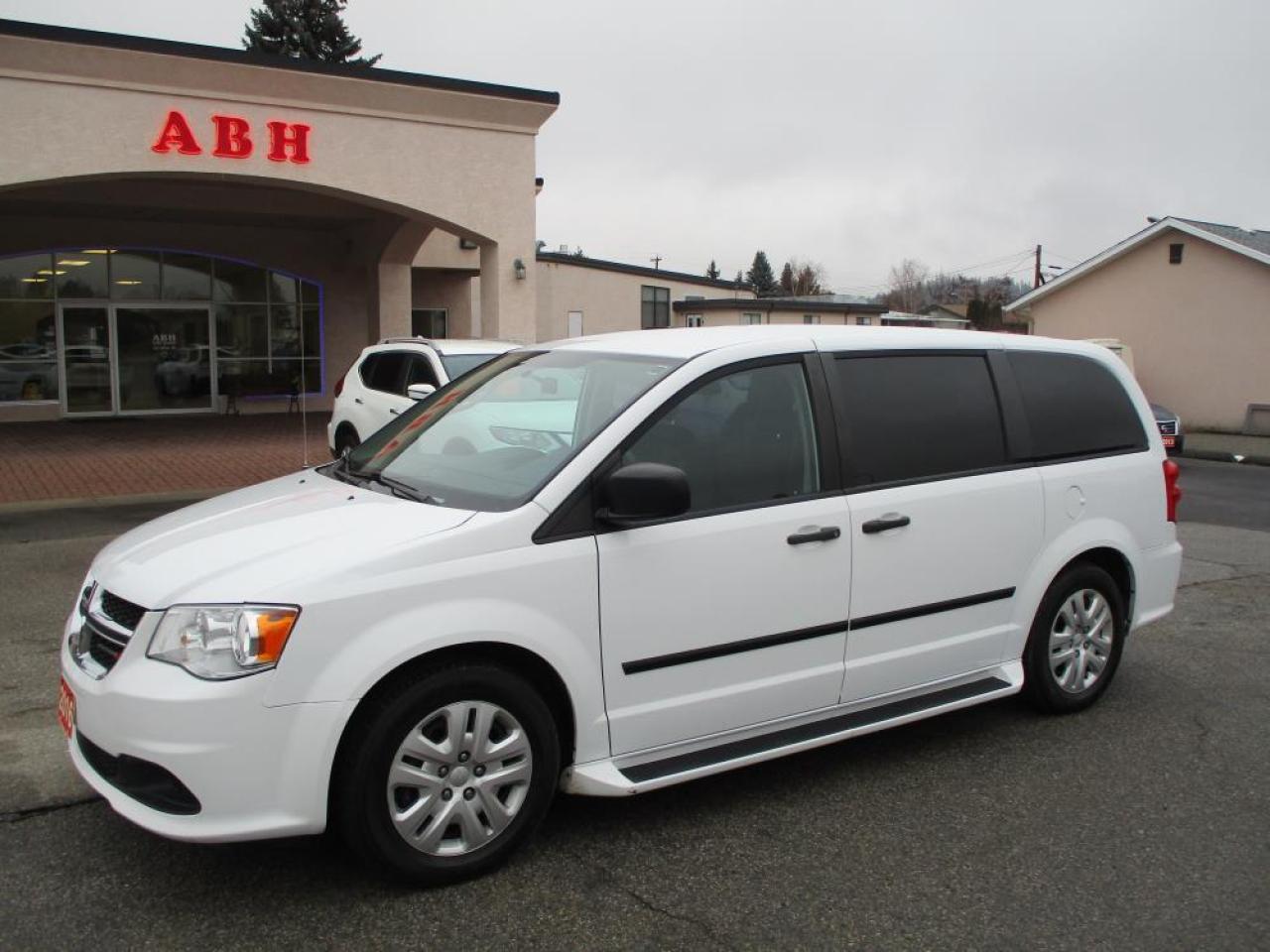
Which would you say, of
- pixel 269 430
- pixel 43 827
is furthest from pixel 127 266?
pixel 43 827

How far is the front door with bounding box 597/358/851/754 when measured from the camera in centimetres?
359

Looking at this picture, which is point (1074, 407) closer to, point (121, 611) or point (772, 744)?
point (772, 744)

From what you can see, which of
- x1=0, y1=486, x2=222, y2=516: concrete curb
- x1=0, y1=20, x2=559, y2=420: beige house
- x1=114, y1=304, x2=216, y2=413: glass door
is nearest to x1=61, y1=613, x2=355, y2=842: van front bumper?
x1=0, y1=486, x2=222, y2=516: concrete curb

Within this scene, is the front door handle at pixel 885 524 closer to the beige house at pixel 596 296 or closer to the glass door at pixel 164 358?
the glass door at pixel 164 358

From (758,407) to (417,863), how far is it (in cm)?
201

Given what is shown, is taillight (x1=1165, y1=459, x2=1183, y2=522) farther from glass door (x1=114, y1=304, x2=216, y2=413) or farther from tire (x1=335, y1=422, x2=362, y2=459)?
glass door (x1=114, y1=304, x2=216, y2=413)

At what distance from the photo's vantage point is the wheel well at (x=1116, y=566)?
4996 mm

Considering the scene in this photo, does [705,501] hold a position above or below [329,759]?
above

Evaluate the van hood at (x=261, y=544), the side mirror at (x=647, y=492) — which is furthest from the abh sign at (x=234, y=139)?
the side mirror at (x=647, y=492)

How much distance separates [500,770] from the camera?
11.1 feet

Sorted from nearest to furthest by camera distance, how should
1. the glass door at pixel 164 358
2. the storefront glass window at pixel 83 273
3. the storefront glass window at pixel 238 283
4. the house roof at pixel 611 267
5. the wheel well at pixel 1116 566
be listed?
the wheel well at pixel 1116 566 < the storefront glass window at pixel 83 273 < the glass door at pixel 164 358 < the storefront glass window at pixel 238 283 < the house roof at pixel 611 267

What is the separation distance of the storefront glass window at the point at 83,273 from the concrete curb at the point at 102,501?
10852 millimetres

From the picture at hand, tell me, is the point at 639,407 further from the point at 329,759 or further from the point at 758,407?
the point at 329,759

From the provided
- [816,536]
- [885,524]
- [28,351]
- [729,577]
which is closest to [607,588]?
[729,577]
